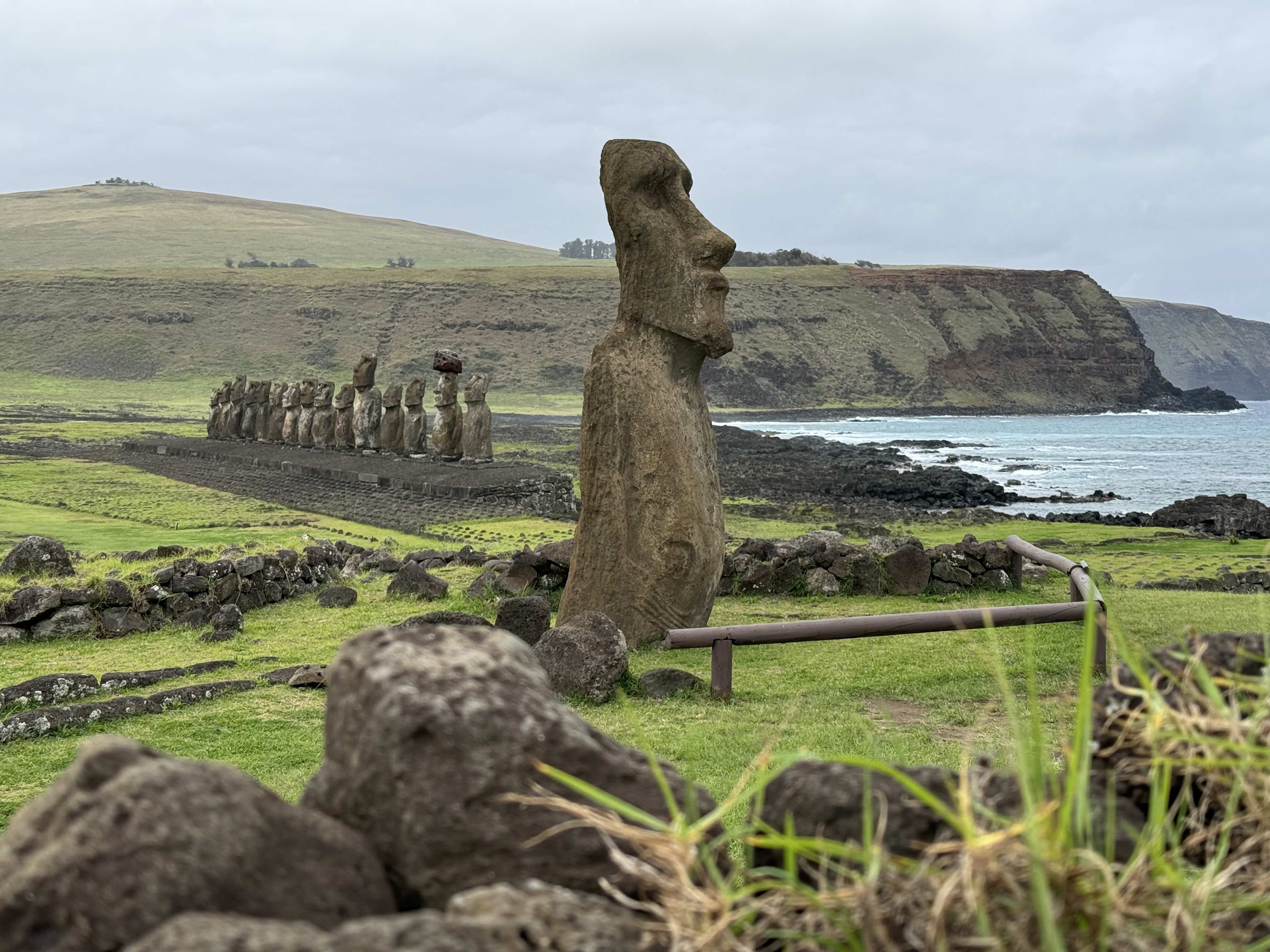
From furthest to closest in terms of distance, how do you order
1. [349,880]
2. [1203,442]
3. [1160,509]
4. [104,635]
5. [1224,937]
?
[1203,442] < [1160,509] < [104,635] < [349,880] < [1224,937]

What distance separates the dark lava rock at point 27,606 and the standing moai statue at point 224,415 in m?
33.3

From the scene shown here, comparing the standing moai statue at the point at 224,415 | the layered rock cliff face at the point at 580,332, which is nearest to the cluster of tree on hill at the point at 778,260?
the layered rock cliff face at the point at 580,332

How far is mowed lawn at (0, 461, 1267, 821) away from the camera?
7.53 metres

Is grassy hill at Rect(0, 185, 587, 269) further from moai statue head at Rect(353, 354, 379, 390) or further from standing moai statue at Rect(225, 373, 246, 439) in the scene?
moai statue head at Rect(353, 354, 379, 390)

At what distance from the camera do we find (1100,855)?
6.82 feet

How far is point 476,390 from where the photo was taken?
3438 centimetres

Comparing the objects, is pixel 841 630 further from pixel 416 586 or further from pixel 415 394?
pixel 415 394

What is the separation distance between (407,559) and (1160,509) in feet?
74.5

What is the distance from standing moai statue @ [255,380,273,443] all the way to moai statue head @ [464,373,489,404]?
1144 centimetres

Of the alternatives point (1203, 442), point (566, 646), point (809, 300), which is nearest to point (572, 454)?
point (566, 646)

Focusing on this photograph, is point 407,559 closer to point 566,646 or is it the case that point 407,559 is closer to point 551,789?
point 566,646

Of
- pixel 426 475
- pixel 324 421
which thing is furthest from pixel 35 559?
pixel 324 421

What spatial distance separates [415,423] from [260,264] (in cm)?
11656

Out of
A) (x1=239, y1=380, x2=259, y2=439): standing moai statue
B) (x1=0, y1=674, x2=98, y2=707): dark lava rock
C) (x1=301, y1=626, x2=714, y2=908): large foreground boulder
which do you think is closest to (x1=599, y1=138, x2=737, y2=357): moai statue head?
(x1=0, y1=674, x2=98, y2=707): dark lava rock
